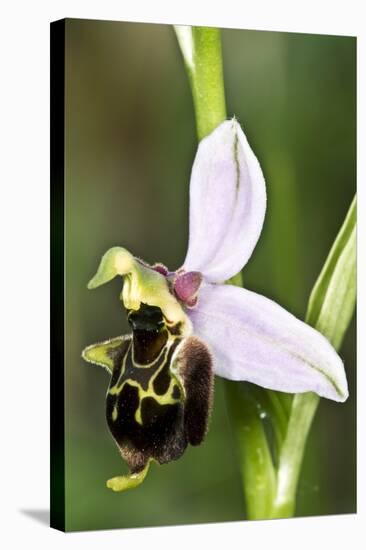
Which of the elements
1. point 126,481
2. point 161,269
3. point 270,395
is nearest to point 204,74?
point 161,269

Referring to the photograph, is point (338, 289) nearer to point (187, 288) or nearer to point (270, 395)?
point (270, 395)

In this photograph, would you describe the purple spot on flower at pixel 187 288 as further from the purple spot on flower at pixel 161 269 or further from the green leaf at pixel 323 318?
the green leaf at pixel 323 318

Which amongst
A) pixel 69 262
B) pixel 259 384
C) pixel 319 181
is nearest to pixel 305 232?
pixel 319 181

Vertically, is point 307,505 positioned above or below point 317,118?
below

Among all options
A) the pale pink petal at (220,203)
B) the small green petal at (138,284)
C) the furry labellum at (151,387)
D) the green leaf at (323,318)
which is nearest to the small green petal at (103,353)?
the furry labellum at (151,387)

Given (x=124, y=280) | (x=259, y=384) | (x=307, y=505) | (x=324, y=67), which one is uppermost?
(x=324, y=67)

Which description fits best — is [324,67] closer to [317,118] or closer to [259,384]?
[317,118]

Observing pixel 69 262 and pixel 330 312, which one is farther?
pixel 330 312

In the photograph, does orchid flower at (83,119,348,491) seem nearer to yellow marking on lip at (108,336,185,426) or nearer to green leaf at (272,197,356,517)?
yellow marking on lip at (108,336,185,426)
